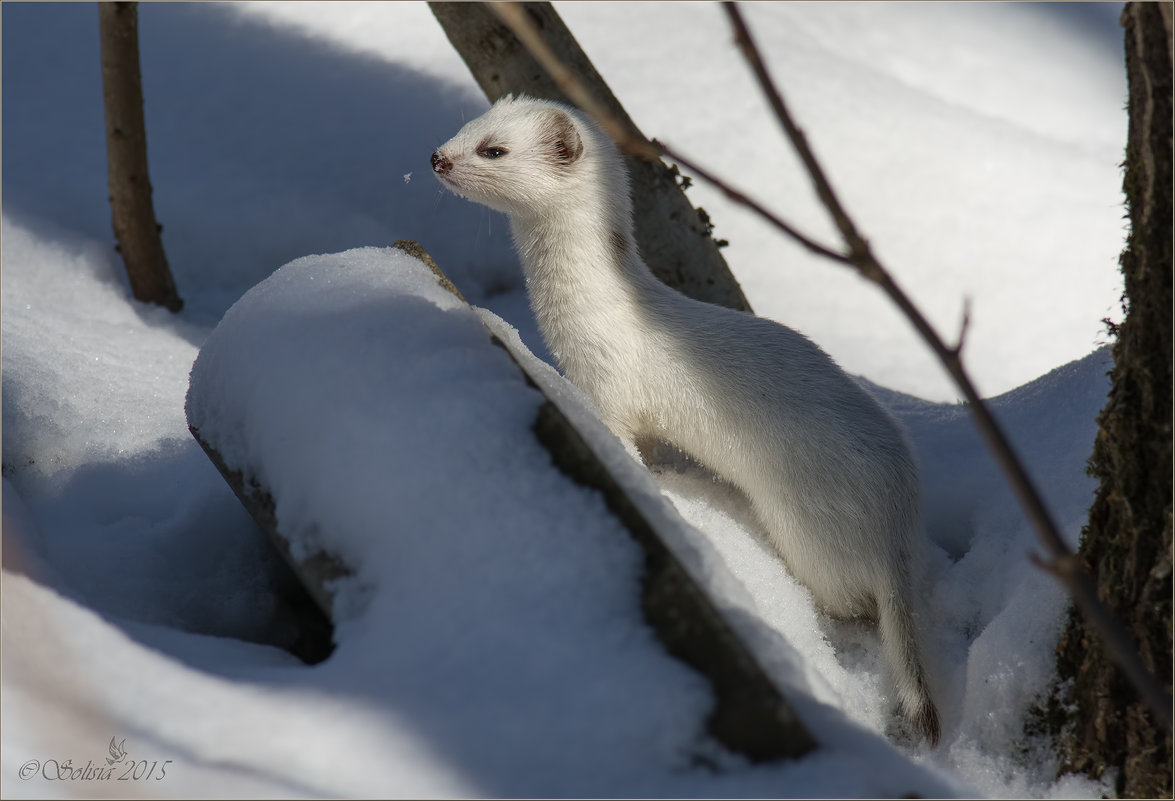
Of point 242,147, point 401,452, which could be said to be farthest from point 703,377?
point 242,147

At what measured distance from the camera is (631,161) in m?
2.26

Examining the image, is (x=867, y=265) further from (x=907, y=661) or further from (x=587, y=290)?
(x=587, y=290)

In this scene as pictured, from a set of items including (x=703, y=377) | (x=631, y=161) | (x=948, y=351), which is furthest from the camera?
(x=631, y=161)

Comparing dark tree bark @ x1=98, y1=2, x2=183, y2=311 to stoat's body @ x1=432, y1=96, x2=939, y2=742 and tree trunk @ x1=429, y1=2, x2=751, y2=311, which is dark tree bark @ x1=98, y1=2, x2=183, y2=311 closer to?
tree trunk @ x1=429, y1=2, x2=751, y2=311

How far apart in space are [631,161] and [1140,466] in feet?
4.88

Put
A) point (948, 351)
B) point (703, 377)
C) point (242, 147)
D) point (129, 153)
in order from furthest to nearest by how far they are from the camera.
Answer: point (242, 147) < point (129, 153) < point (703, 377) < point (948, 351)

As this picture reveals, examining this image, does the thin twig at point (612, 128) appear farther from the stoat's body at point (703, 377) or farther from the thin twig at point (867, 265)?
the stoat's body at point (703, 377)

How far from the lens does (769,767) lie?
0.81 meters

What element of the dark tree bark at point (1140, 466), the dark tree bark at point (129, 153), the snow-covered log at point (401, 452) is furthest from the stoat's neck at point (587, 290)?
the dark tree bark at point (129, 153)

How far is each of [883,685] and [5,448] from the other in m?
1.41

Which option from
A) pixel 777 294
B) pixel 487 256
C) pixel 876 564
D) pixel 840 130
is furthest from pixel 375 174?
pixel 876 564

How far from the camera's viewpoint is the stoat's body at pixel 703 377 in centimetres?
149

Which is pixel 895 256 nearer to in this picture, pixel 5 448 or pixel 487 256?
pixel 487 256

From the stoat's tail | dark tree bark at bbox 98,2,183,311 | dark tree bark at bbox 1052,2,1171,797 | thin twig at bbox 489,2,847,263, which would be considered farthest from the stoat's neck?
dark tree bark at bbox 98,2,183,311
